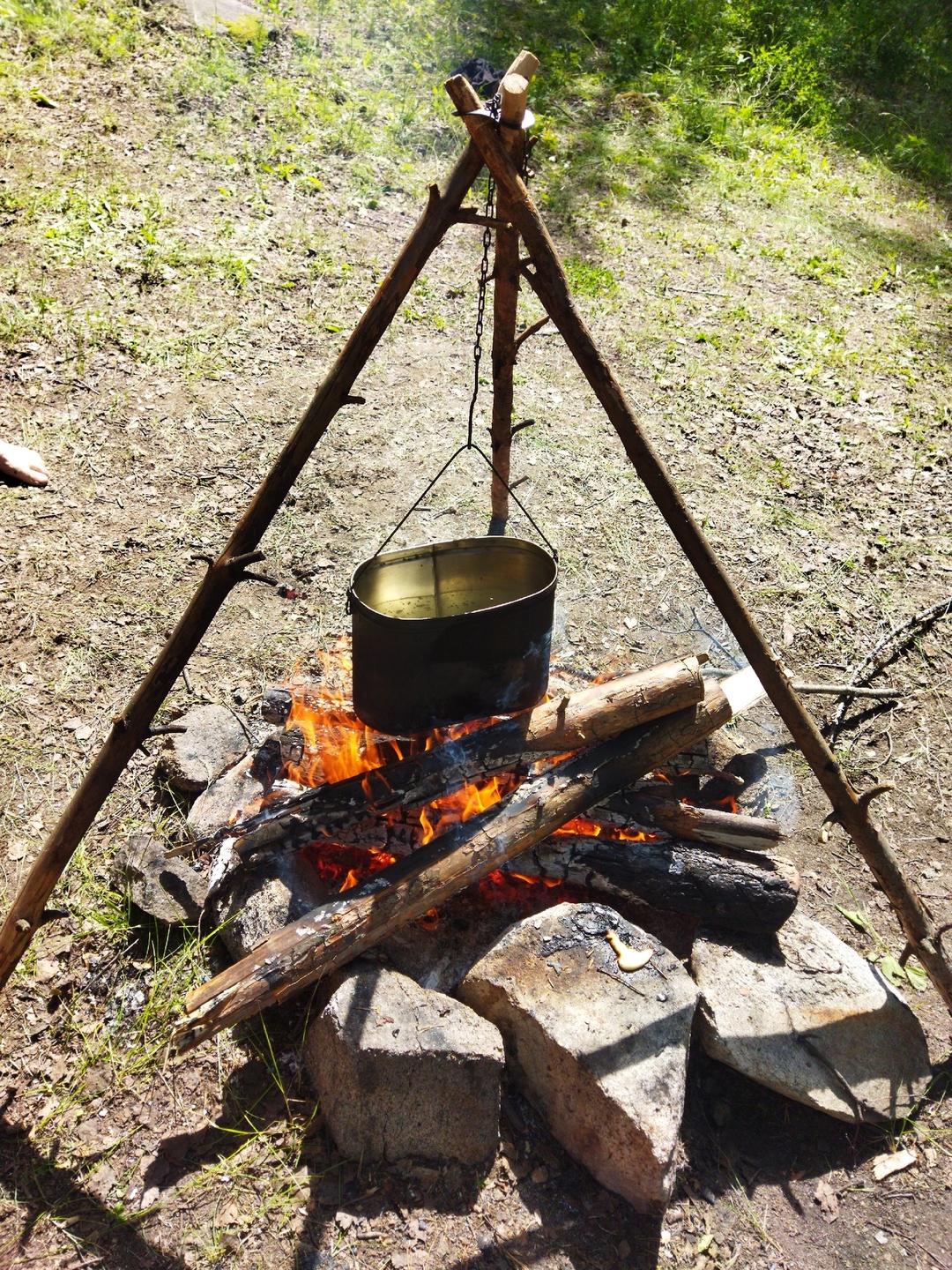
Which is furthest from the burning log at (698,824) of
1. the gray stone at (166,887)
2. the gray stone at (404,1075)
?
the gray stone at (166,887)

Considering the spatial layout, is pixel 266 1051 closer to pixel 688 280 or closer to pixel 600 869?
pixel 600 869

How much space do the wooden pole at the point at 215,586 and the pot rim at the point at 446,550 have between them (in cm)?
40

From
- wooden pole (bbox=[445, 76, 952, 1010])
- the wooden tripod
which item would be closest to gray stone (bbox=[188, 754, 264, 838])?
the wooden tripod

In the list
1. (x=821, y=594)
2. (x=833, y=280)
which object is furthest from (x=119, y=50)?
(x=821, y=594)

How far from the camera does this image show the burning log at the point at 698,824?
3352mm

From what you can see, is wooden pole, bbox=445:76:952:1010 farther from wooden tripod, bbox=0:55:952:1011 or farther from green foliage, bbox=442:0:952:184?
green foliage, bbox=442:0:952:184

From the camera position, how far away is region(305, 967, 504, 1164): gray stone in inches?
103

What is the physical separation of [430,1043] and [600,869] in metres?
0.91

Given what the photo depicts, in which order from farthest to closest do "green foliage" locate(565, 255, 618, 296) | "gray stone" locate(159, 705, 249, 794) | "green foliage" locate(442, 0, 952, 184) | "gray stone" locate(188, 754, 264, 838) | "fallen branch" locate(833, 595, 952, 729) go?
"green foliage" locate(442, 0, 952, 184), "green foliage" locate(565, 255, 618, 296), "fallen branch" locate(833, 595, 952, 729), "gray stone" locate(159, 705, 249, 794), "gray stone" locate(188, 754, 264, 838)

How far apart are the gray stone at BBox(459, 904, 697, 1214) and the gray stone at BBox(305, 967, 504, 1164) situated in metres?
0.17

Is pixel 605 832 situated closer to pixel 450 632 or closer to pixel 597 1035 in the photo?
pixel 597 1035

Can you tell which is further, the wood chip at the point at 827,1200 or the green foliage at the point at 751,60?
the green foliage at the point at 751,60

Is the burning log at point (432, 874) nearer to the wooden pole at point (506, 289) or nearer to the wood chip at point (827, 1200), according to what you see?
the wooden pole at point (506, 289)

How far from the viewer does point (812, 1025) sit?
3002mm
